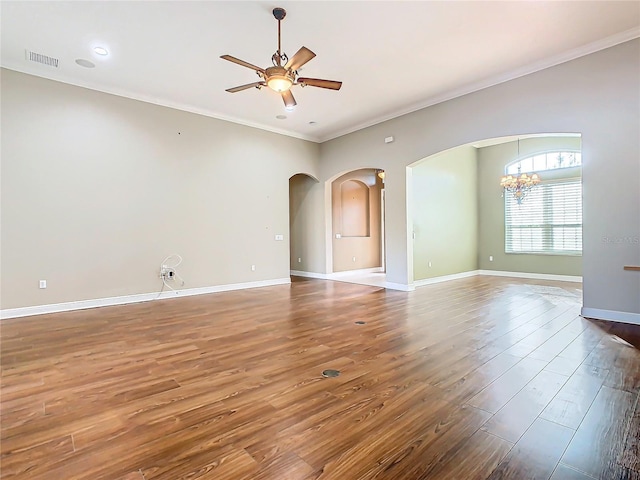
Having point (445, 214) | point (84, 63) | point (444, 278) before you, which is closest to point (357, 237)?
point (445, 214)

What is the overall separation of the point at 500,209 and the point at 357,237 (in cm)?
412

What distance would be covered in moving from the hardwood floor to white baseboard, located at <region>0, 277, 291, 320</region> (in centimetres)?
64

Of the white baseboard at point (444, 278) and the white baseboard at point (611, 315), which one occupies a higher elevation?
the white baseboard at point (611, 315)

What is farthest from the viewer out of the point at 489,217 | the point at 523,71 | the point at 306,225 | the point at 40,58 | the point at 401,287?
the point at 489,217

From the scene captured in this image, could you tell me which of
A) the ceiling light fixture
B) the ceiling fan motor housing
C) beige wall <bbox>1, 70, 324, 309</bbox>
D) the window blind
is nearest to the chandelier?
the window blind

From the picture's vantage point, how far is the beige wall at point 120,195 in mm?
4605

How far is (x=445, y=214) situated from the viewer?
8305mm

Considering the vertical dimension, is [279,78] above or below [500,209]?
above

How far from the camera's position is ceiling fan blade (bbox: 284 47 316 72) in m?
3.14

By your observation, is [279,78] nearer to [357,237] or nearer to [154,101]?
[154,101]

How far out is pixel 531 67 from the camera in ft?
Result: 15.3

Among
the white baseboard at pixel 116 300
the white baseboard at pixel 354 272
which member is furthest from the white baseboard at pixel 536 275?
the white baseboard at pixel 116 300

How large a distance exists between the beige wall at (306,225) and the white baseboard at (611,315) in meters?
5.58

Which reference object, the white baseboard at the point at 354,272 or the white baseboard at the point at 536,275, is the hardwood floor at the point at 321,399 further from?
the white baseboard at the point at 354,272
